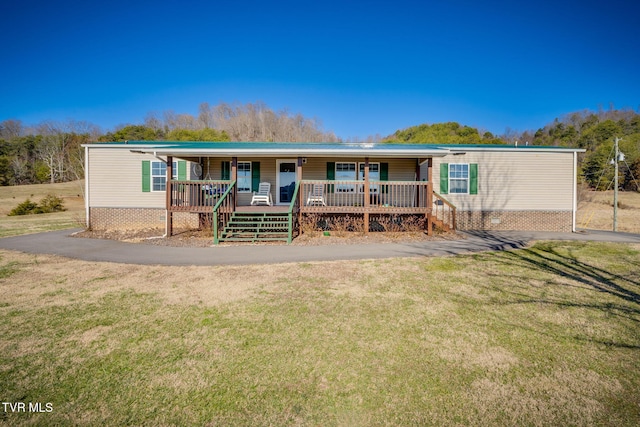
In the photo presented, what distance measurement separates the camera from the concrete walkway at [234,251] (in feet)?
23.4

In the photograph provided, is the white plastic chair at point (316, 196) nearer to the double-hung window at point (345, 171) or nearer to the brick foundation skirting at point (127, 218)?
the double-hung window at point (345, 171)

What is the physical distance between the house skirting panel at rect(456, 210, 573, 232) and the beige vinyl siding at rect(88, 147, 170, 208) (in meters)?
13.0

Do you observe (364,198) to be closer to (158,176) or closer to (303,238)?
(303,238)

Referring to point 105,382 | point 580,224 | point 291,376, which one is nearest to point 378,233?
point 291,376

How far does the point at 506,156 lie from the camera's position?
Result: 1273 centimetres

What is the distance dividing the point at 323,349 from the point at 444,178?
11.3 metres

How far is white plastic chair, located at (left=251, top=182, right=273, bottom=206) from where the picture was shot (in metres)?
12.2

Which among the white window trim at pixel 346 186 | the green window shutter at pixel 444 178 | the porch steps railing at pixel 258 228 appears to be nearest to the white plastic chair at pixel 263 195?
the porch steps railing at pixel 258 228

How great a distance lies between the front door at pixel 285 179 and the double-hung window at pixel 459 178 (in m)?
6.77

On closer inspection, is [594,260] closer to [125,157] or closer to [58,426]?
[58,426]

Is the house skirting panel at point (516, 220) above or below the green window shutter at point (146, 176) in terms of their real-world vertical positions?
below

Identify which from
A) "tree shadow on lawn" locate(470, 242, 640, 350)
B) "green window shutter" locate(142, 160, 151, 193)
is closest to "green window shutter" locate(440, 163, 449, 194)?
"tree shadow on lawn" locate(470, 242, 640, 350)

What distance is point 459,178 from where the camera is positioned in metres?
12.8

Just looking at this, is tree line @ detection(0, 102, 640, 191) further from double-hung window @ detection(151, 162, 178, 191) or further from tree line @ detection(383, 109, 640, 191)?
double-hung window @ detection(151, 162, 178, 191)
